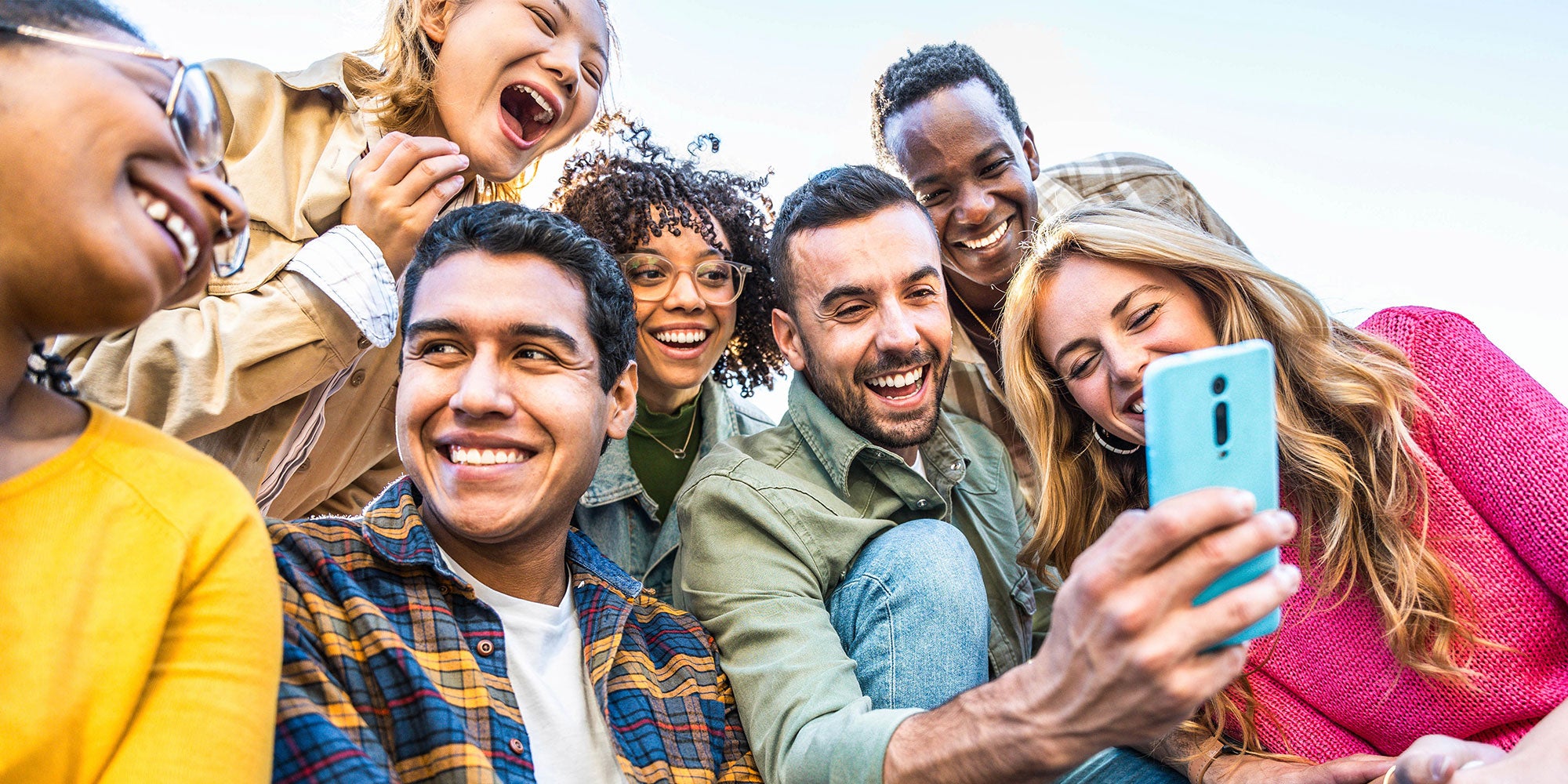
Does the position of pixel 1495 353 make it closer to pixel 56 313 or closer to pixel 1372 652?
pixel 1372 652

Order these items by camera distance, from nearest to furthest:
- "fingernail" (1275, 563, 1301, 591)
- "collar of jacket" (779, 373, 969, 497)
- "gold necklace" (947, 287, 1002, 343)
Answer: "fingernail" (1275, 563, 1301, 591) < "collar of jacket" (779, 373, 969, 497) < "gold necklace" (947, 287, 1002, 343)

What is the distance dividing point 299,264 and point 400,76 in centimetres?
93

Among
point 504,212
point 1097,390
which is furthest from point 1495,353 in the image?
point 504,212

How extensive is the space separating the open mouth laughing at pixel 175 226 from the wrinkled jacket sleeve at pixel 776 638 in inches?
60.2

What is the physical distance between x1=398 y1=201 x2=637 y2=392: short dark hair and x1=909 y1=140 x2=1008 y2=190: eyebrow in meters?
1.83

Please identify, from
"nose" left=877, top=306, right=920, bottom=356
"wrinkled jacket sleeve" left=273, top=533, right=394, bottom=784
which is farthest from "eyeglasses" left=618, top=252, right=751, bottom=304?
"wrinkled jacket sleeve" left=273, top=533, right=394, bottom=784

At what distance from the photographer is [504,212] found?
274cm

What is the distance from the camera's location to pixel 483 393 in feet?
7.94

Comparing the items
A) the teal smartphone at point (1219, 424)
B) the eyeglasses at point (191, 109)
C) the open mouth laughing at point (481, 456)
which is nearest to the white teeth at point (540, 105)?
the open mouth laughing at point (481, 456)

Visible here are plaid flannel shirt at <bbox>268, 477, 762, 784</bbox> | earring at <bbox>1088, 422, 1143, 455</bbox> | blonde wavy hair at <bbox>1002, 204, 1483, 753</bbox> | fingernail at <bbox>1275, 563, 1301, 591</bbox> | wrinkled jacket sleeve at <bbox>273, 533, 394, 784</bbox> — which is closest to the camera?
fingernail at <bbox>1275, 563, 1301, 591</bbox>

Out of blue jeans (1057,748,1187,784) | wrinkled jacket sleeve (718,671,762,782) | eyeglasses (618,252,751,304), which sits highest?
eyeglasses (618,252,751,304)

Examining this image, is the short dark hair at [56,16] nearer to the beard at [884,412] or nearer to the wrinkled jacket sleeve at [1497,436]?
the beard at [884,412]

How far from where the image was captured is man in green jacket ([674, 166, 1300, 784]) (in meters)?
1.54

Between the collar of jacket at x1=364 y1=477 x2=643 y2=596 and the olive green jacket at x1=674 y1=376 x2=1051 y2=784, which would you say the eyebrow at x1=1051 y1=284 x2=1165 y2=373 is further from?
the collar of jacket at x1=364 y1=477 x2=643 y2=596
